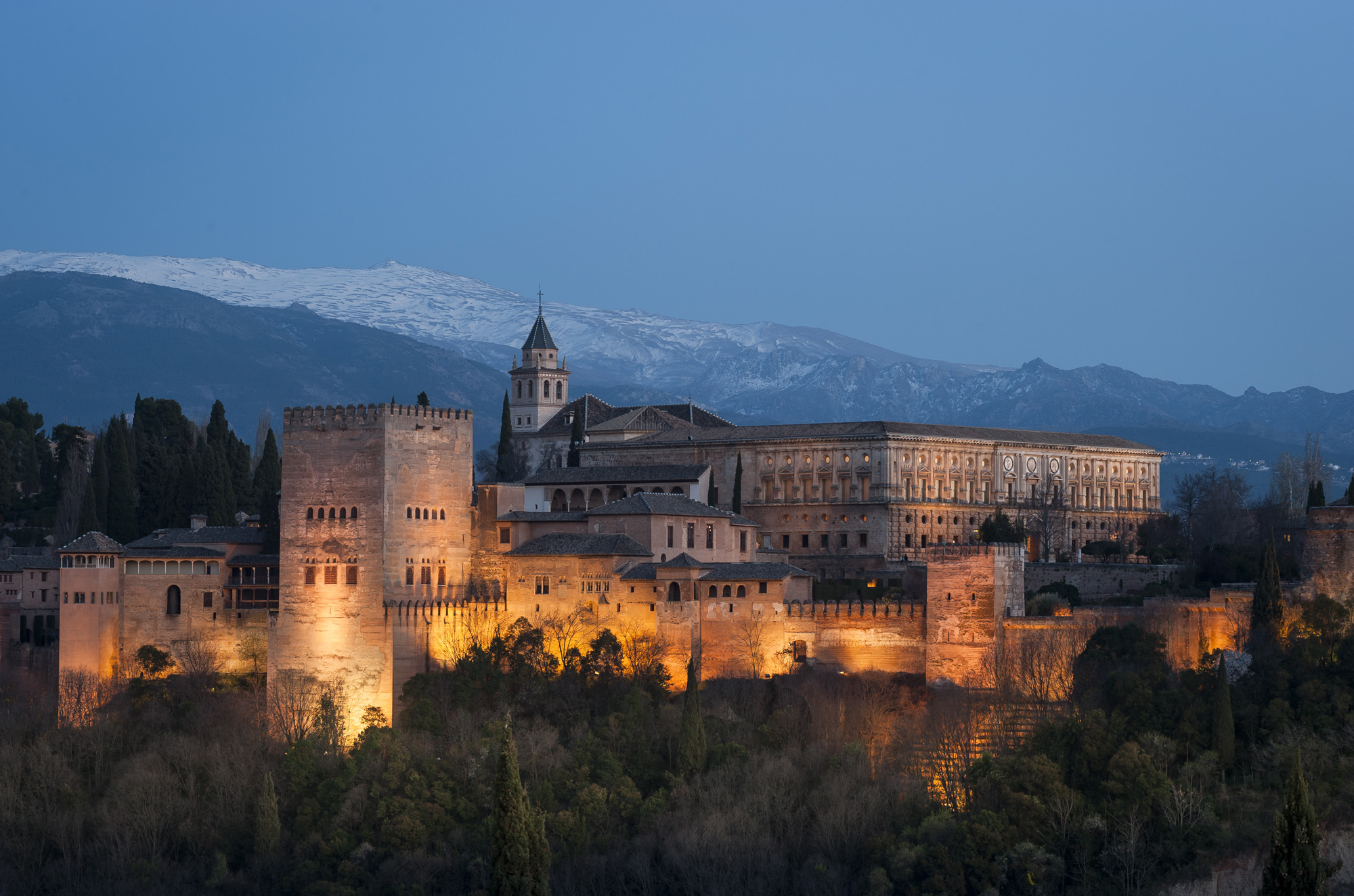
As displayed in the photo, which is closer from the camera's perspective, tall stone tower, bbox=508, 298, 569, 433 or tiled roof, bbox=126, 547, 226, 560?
tiled roof, bbox=126, 547, 226, 560

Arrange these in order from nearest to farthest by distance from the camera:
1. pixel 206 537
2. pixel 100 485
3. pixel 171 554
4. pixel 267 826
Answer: pixel 267 826 → pixel 171 554 → pixel 206 537 → pixel 100 485

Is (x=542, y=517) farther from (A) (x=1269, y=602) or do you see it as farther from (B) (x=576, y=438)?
(B) (x=576, y=438)

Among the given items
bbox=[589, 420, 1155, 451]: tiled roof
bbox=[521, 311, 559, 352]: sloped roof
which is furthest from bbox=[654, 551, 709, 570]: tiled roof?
bbox=[521, 311, 559, 352]: sloped roof

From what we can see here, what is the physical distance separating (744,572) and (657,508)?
5797 millimetres

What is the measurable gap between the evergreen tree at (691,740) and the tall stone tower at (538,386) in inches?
2319

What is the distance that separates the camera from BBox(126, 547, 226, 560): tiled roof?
6469 cm

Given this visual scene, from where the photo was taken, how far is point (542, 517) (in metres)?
66.1

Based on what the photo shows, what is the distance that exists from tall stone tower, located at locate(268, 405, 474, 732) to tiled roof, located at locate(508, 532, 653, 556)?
9.27 feet

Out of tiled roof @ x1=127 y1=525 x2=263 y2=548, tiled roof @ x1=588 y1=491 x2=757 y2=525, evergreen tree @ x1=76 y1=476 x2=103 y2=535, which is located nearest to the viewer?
tiled roof @ x1=588 y1=491 x2=757 y2=525

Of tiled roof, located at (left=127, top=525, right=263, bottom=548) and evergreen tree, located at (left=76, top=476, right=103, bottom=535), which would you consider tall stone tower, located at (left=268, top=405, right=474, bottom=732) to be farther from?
evergreen tree, located at (left=76, top=476, right=103, bottom=535)

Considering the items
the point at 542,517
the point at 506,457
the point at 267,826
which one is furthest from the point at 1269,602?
the point at 506,457

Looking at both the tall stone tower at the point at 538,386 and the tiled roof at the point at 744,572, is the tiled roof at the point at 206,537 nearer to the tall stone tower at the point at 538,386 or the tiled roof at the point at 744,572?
the tiled roof at the point at 744,572

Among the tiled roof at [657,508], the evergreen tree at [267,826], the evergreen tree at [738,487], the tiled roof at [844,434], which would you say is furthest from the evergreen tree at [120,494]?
the evergreen tree at [738,487]

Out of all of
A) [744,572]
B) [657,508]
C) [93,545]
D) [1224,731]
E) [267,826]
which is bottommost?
[267,826]
